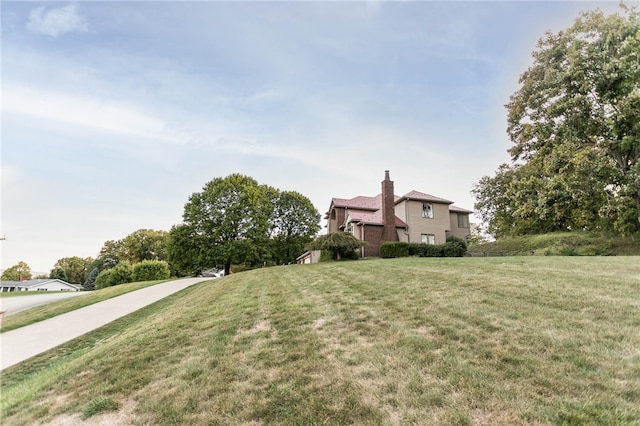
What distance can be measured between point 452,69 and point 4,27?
16.2 meters

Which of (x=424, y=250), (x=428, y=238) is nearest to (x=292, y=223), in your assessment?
(x=428, y=238)

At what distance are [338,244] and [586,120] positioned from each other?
55.1 feet

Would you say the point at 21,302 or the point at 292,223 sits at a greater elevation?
the point at 292,223

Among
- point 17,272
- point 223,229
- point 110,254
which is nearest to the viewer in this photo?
point 223,229

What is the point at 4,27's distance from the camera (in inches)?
288

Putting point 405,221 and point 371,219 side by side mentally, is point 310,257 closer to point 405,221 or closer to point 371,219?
point 371,219

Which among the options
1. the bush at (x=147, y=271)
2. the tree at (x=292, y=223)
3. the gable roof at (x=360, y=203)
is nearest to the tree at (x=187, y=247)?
the bush at (x=147, y=271)

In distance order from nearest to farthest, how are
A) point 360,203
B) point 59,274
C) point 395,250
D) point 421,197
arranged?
point 395,250 → point 421,197 → point 360,203 → point 59,274

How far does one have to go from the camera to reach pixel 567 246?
66.5ft

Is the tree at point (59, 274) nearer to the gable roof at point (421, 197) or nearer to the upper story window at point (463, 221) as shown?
the gable roof at point (421, 197)

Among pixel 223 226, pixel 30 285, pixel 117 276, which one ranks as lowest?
pixel 30 285

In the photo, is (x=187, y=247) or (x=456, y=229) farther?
(x=187, y=247)

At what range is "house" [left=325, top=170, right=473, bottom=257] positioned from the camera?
81.8ft

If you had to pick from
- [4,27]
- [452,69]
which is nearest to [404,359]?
[4,27]
